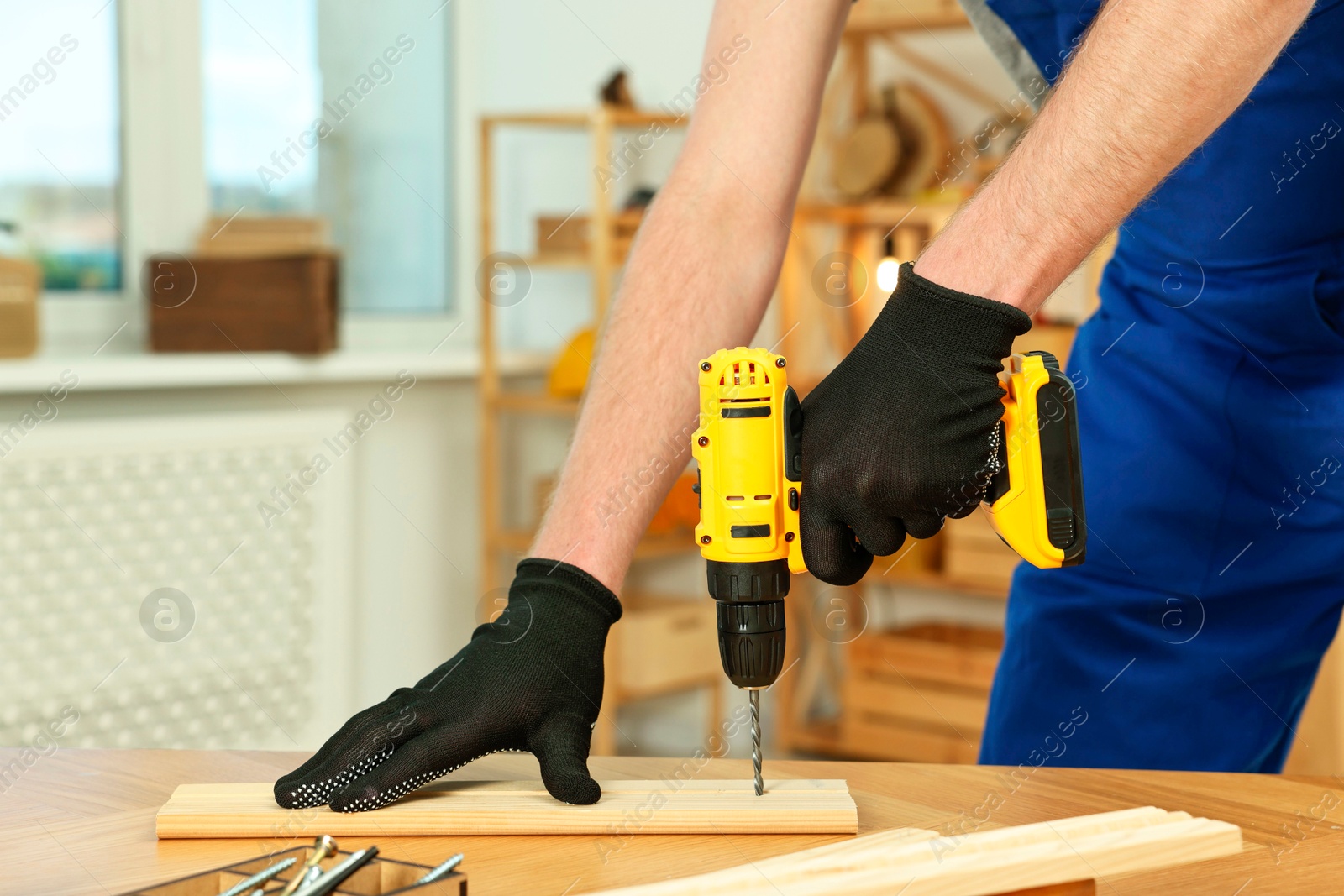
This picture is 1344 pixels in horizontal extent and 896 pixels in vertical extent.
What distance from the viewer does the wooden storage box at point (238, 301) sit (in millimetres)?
2652

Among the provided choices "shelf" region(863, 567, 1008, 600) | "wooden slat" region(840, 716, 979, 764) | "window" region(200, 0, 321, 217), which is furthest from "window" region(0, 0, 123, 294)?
"wooden slat" region(840, 716, 979, 764)

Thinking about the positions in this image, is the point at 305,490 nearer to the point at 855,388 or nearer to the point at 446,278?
the point at 446,278

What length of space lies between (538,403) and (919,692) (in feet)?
3.60

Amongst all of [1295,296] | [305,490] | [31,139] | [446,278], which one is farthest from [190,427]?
[1295,296]

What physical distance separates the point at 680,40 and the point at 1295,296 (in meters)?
2.43

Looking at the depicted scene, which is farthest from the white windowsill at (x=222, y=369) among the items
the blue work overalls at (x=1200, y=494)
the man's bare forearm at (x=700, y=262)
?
the blue work overalls at (x=1200, y=494)

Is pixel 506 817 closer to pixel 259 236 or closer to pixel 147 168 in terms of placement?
pixel 259 236

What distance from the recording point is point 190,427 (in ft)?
8.49

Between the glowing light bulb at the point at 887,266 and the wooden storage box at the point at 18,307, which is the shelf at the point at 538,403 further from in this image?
the wooden storage box at the point at 18,307

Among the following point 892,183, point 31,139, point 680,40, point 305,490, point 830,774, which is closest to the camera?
point 830,774

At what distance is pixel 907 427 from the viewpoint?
0.79 m

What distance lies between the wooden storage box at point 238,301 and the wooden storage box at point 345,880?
210 cm

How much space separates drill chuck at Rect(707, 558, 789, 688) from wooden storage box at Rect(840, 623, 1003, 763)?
2089 millimetres

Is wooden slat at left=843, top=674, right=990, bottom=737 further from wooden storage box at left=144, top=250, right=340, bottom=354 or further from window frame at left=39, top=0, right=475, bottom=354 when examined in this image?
window frame at left=39, top=0, right=475, bottom=354
